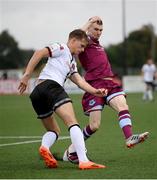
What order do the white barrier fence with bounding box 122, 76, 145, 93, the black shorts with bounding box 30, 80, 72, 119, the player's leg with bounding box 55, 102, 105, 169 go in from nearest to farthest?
1. the player's leg with bounding box 55, 102, 105, 169
2. the black shorts with bounding box 30, 80, 72, 119
3. the white barrier fence with bounding box 122, 76, 145, 93

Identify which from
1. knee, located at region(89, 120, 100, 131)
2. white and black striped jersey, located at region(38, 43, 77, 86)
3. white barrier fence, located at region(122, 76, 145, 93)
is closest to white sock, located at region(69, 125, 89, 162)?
white and black striped jersey, located at region(38, 43, 77, 86)

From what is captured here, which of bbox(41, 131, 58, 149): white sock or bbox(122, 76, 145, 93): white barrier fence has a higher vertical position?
bbox(41, 131, 58, 149): white sock

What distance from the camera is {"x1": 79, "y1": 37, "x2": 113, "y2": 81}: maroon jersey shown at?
11.1 m

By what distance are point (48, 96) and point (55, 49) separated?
680 millimetres

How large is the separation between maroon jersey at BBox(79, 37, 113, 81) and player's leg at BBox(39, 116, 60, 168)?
4.29 feet

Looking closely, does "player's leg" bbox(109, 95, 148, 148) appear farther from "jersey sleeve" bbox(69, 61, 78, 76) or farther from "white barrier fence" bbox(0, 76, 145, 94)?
"white barrier fence" bbox(0, 76, 145, 94)

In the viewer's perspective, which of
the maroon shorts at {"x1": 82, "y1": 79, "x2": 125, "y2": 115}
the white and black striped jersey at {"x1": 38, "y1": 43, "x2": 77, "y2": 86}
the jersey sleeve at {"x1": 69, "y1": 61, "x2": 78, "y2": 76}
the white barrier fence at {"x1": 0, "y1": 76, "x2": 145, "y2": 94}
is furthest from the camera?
the white barrier fence at {"x1": 0, "y1": 76, "x2": 145, "y2": 94}

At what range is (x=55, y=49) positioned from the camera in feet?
31.9

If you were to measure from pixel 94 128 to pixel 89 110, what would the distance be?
35 cm

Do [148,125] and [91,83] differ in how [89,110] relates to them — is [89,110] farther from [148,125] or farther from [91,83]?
[148,125]

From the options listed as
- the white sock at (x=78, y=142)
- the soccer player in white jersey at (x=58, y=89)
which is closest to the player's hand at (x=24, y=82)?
the soccer player in white jersey at (x=58, y=89)

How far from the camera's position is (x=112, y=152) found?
38.4ft

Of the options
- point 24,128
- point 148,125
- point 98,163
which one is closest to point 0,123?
point 24,128

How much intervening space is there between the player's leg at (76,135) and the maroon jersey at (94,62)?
1.58 m
